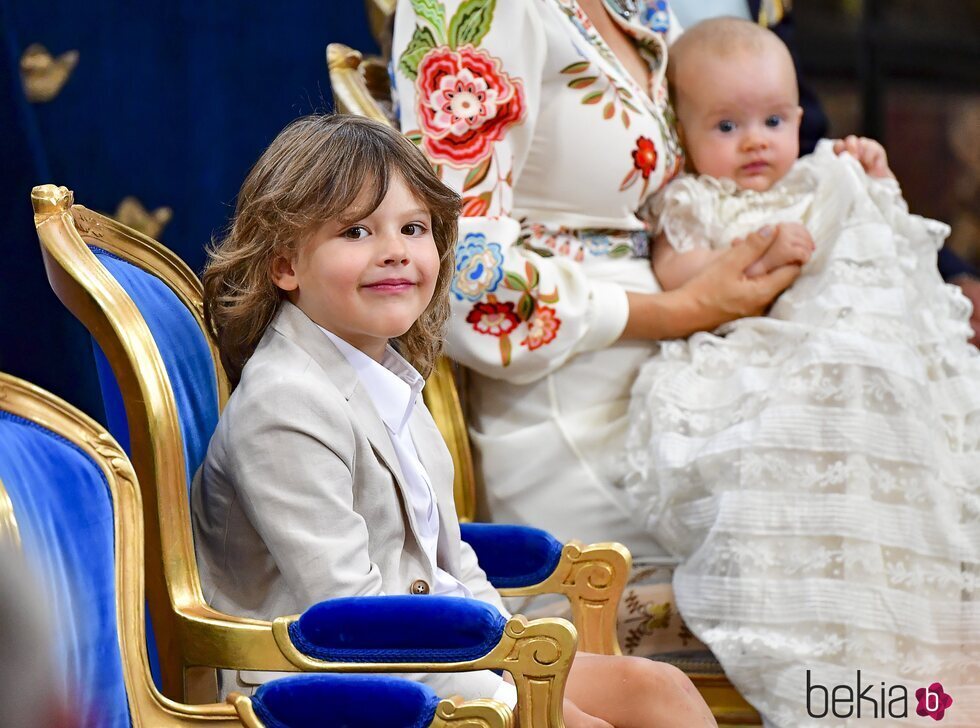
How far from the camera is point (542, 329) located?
1677 mm

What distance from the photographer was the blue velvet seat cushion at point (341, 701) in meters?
1.00

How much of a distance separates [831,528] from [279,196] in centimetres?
75

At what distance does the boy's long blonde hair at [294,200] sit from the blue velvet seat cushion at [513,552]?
34 centimetres

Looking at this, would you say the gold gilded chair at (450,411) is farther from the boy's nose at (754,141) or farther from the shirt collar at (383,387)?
the boy's nose at (754,141)

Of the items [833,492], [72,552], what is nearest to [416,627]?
[72,552]

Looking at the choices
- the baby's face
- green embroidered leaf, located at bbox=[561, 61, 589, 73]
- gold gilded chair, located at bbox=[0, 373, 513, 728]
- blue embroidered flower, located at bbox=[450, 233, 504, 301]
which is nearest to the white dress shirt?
gold gilded chair, located at bbox=[0, 373, 513, 728]

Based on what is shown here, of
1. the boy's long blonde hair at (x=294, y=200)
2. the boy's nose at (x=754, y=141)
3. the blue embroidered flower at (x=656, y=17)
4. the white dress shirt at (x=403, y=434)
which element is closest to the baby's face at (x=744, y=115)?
the boy's nose at (x=754, y=141)

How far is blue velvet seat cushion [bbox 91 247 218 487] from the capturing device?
4.08 ft

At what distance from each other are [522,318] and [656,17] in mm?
628

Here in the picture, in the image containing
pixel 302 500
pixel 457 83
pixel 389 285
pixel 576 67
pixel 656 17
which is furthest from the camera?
pixel 656 17

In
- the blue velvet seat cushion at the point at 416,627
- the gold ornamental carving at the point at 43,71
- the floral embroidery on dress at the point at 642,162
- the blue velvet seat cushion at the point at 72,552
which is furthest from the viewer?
the gold ornamental carving at the point at 43,71

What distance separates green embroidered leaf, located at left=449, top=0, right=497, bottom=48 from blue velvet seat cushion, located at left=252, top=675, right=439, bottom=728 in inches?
35.6

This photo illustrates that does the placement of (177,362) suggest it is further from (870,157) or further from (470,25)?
(870,157)

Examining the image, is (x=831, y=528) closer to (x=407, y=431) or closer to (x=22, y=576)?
(x=407, y=431)
